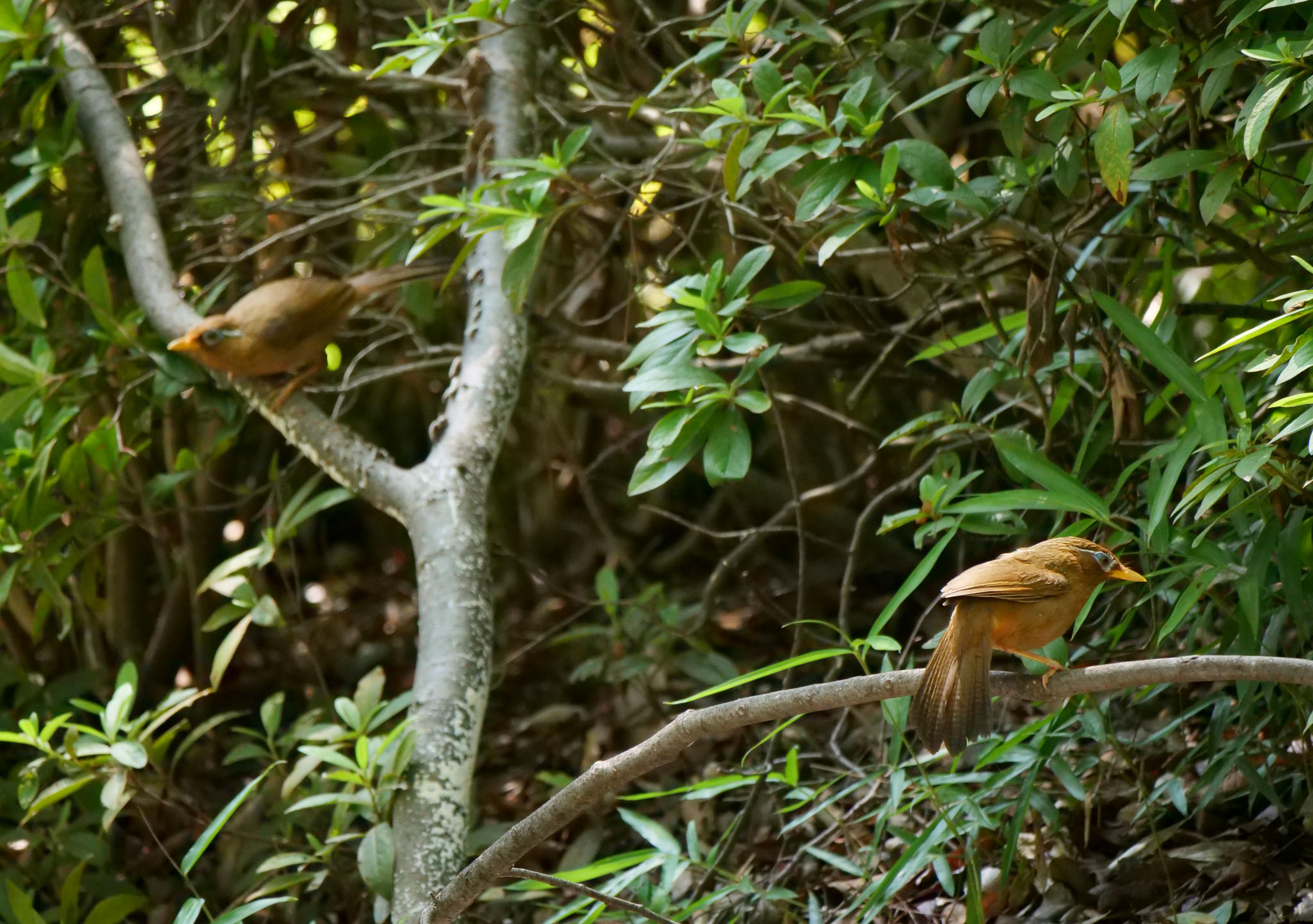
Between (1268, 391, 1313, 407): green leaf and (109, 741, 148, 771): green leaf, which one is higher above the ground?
(1268, 391, 1313, 407): green leaf

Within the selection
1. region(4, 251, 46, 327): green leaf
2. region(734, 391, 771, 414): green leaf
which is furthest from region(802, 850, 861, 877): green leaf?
region(4, 251, 46, 327): green leaf

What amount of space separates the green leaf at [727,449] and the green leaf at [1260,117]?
981 millimetres

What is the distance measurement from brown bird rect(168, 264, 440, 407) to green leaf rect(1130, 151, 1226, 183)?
2.11 m

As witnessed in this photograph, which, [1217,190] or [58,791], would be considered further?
[58,791]

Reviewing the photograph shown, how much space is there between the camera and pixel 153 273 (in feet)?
11.2

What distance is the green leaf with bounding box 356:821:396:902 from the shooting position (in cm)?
253

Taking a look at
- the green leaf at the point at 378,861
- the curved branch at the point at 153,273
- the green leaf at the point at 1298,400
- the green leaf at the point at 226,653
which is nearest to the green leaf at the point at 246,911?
the green leaf at the point at 378,861

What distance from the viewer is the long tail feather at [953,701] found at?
197 centimetres

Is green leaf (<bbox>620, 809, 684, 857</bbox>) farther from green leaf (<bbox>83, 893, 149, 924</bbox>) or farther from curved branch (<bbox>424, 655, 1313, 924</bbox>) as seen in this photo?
green leaf (<bbox>83, 893, 149, 924</bbox>)

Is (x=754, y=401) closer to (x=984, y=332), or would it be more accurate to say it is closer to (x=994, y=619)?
(x=994, y=619)

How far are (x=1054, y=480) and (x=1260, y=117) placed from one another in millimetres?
732

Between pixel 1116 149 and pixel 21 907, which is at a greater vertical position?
pixel 1116 149

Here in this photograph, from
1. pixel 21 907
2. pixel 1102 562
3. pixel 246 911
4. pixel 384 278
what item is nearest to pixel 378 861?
pixel 246 911

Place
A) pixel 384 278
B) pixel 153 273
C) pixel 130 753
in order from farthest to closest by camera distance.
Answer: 1. pixel 384 278
2. pixel 153 273
3. pixel 130 753
